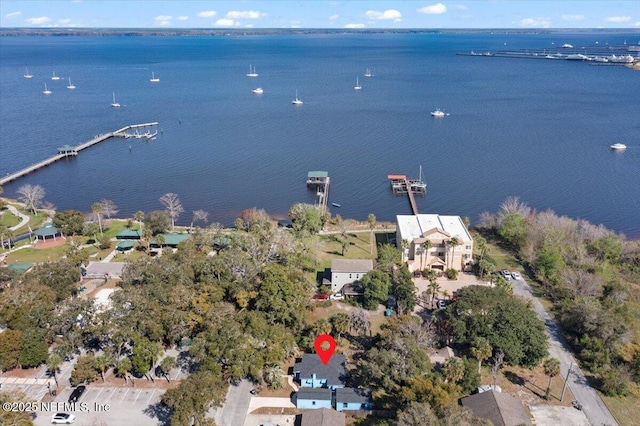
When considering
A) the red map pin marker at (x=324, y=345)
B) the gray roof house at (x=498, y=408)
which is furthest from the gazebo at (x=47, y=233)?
the gray roof house at (x=498, y=408)

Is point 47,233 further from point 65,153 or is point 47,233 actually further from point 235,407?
point 65,153

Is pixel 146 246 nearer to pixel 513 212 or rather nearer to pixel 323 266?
pixel 323 266

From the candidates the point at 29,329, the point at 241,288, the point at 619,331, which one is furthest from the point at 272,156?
the point at 619,331

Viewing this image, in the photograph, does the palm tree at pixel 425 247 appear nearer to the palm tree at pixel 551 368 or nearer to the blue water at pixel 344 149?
the blue water at pixel 344 149

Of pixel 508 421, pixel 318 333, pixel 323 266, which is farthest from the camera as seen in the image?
pixel 323 266

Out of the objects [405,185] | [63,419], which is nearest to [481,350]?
[63,419]

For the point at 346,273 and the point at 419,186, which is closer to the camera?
the point at 346,273

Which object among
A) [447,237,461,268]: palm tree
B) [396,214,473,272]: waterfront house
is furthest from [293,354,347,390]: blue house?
[447,237,461,268]: palm tree
